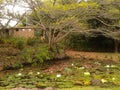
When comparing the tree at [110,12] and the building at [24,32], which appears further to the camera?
the building at [24,32]

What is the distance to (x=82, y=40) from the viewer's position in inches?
958

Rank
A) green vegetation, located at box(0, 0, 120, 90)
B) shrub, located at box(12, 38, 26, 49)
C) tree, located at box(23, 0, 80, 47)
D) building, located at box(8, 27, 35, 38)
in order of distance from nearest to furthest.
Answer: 1. green vegetation, located at box(0, 0, 120, 90)
2. tree, located at box(23, 0, 80, 47)
3. shrub, located at box(12, 38, 26, 49)
4. building, located at box(8, 27, 35, 38)

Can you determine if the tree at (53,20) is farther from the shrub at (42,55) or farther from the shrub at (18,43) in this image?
the shrub at (18,43)

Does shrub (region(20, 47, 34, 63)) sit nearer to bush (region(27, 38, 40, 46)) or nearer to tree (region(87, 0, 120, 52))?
bush (region(27, 38, 40, 46))

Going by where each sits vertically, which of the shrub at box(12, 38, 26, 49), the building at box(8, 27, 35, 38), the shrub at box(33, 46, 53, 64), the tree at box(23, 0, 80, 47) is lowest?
the shrub at box(33, 46, 53, 64)

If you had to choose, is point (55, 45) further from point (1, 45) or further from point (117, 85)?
point (117, 85)

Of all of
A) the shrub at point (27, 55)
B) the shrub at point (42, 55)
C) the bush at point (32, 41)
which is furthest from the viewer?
the bush at point (32, 41)

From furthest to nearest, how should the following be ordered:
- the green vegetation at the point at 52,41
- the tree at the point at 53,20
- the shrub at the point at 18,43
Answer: the shrub at the point at 18,43
the tree at the point at 53,20
the green vegetation at the point at 52,41

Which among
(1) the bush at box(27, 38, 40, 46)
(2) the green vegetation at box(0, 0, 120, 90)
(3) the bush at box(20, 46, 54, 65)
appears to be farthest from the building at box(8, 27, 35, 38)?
(3) the bush at box(20, 46, 54, 65)

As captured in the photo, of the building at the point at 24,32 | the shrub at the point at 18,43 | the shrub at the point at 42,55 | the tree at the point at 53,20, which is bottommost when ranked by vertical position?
the shrub at the point at 42,55

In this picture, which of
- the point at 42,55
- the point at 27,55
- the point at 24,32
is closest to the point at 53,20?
the point at 42,55

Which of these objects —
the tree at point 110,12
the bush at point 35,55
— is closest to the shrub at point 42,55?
the bush at point 35,55

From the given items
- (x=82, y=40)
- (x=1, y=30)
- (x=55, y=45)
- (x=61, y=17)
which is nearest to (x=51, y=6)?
(x=61, y=17)

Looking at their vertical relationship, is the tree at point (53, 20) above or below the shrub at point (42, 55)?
above
